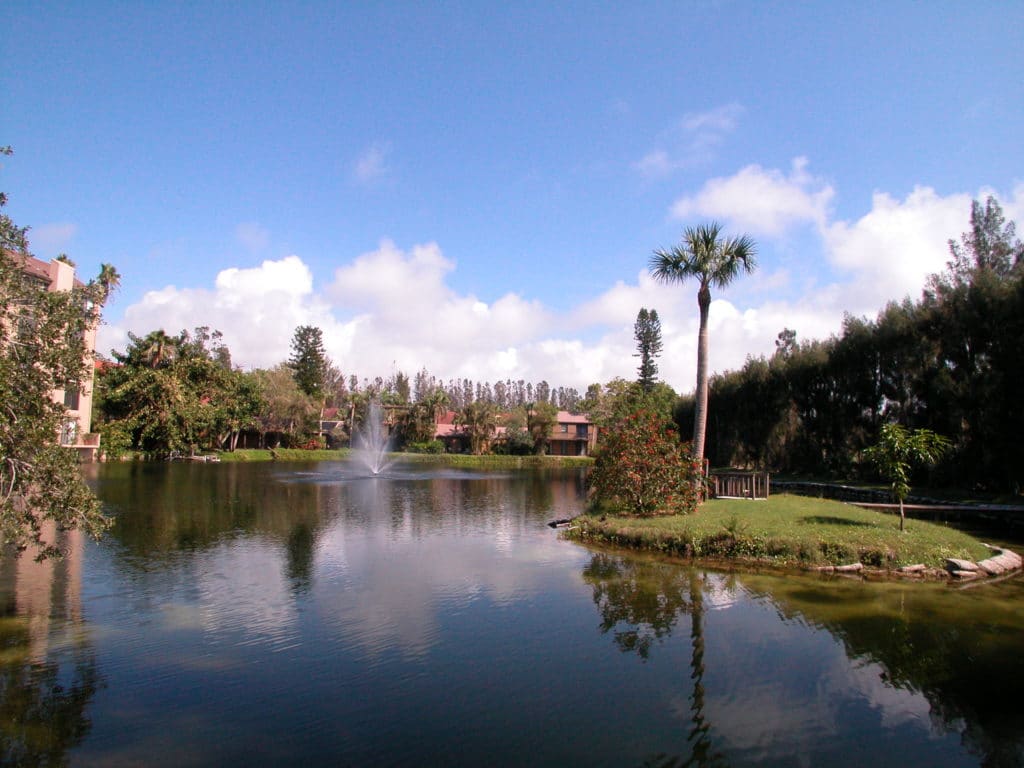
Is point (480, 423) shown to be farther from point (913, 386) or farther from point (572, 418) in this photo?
point (913, 386)

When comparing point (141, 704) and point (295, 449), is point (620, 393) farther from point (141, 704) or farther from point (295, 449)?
point (141, 704)

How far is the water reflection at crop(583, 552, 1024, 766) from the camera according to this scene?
24.9 feet

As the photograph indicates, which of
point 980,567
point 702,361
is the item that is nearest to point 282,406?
point 702,361

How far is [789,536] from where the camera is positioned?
17094 millimetres

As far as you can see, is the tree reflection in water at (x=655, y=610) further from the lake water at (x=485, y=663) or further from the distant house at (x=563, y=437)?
the distant house at (x=563, y=437)

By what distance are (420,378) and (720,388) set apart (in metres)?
97.4

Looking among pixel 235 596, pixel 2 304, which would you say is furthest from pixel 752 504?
pixel 2 304

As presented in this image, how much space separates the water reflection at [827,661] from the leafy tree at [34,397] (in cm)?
1015

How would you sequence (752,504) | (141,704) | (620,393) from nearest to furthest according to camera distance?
1. (141,704)
2. (752,504)
3. (620,393)

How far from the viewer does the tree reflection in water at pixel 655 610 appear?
747 cm

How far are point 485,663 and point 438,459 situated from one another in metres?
60.9

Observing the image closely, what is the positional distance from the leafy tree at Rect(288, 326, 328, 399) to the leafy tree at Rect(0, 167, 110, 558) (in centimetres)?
7571

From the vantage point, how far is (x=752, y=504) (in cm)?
2233

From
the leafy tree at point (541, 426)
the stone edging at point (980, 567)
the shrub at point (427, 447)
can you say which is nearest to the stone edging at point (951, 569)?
the stone edging at point (980, 567)
